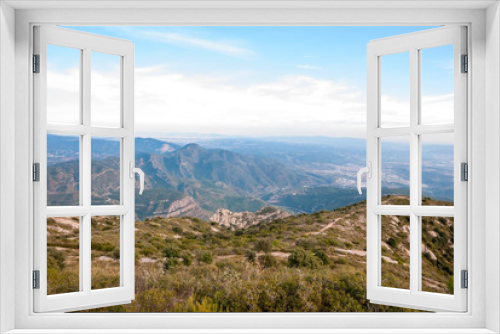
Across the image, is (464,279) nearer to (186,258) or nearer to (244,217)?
(186,258)

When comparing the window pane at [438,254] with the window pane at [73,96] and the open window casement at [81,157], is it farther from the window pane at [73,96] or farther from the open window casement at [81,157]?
the window pane at [73,96]

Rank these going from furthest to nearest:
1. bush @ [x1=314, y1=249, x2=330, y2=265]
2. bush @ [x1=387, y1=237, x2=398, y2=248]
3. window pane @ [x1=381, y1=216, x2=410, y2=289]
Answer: bush @ [x1=314, y1=249, x2=330, y2=265] < bush @ [x1=387, y1=237, x2=398, y2=248] < window pane @ [x1=381, y1=216, x2=410, y2=289]

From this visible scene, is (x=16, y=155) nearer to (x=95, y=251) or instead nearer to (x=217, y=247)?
(x=95, y=251)

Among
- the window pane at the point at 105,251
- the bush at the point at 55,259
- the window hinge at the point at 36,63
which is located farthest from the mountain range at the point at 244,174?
the window hinge at the point at 36,63

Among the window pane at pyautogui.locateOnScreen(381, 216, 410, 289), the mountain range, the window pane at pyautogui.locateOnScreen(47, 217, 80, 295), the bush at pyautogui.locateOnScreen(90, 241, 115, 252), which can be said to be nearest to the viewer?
the window pane at pyautogui.locateOnScreen(47, 217, 80, 295)

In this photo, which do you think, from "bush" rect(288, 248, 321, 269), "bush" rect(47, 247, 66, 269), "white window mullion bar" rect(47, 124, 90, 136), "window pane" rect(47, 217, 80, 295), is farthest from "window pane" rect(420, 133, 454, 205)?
"bush" rect(47, 247, 66, 269)

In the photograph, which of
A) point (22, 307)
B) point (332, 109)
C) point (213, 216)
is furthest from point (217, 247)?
point (22, 307)

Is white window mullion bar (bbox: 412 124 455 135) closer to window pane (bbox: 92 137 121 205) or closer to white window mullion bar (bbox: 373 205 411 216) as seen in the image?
white window mullion bar (bbox: 373 205 411 216)
